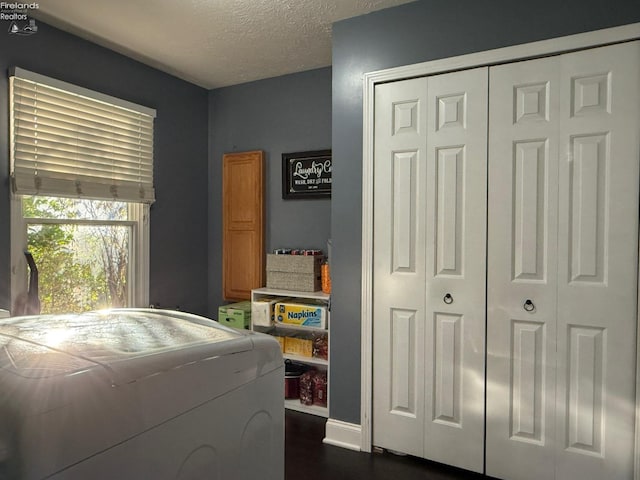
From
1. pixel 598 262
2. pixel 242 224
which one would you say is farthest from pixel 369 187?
Result: pixel 242 224

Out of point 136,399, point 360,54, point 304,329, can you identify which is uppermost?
point 360,54

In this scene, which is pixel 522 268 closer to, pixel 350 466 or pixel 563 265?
pixel 563 265

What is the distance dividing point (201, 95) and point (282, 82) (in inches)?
32.1

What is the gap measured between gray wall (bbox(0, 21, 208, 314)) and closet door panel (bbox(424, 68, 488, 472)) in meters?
2.20

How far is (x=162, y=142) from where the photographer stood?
3449mm

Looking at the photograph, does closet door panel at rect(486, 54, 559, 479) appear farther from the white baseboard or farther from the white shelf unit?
the white shelf unit

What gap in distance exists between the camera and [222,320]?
137 inches

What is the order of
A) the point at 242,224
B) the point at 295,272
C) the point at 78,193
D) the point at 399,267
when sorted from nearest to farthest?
the point at 399,267 → the point at 78,193 → the point at 295,272 → the point at 242,224

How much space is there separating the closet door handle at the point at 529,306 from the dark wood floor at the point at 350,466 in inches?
37.8

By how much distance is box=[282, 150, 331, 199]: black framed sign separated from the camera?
3332 millimetres

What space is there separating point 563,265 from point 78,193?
2.94m

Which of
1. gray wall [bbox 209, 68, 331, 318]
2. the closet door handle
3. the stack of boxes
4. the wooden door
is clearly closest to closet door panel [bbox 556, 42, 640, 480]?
the closet door handle

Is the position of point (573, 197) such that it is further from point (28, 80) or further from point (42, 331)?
point (28, 80)

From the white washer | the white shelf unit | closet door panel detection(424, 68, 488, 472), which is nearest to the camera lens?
the white washer
